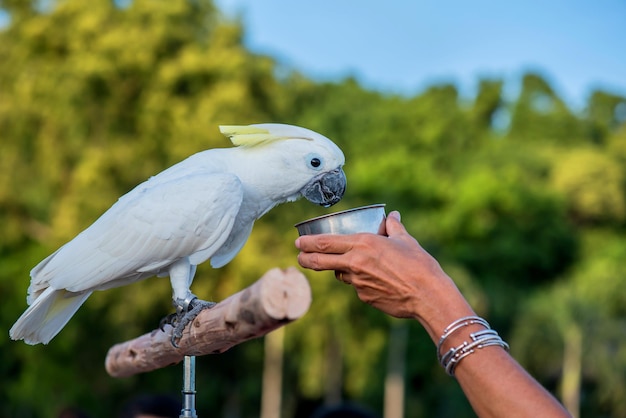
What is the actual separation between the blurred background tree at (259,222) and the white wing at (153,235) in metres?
12.5

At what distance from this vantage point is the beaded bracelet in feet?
5.55

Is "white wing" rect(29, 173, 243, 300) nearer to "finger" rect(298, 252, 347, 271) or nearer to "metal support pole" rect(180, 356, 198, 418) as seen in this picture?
"metal support pole" rect(180, 356, 198, 418)

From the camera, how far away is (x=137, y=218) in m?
2.53

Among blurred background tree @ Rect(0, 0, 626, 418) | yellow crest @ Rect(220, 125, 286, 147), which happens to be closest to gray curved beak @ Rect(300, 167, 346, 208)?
yellow crest @ Rect(220, 125, 286, 147)

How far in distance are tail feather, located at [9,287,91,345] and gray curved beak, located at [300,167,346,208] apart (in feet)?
2.41

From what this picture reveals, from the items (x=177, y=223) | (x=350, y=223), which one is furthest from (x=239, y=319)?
(x=177, y=223)

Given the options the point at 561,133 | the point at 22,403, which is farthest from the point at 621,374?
the point at 561,133

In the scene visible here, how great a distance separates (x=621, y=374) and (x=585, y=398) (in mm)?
2289

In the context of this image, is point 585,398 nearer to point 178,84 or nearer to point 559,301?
point 559,301

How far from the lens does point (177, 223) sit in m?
2.51

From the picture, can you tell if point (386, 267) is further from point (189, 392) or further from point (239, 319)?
point (189, 392)

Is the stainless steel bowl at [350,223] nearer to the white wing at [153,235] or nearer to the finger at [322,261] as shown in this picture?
the finger at [322,261]

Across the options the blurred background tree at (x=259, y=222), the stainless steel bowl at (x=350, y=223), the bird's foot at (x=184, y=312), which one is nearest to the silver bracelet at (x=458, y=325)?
the stainless steel bowl at (x=350, y=223)

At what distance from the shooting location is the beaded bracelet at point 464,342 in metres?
1.69
